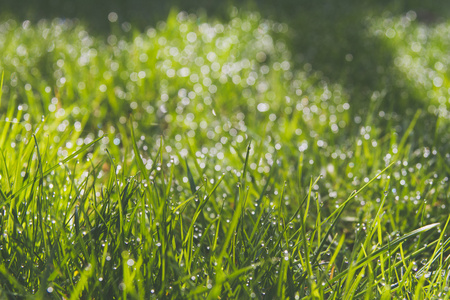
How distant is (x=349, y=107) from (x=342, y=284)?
3.86 feet

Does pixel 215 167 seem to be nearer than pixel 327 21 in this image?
Yes

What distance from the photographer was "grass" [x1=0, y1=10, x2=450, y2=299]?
99 cm

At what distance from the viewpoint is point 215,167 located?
1.64m

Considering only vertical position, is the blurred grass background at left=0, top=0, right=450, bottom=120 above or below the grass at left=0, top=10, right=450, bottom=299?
above

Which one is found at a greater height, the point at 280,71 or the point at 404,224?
the point at 280,71

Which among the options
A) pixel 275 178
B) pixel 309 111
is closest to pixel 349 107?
pixel 309 111

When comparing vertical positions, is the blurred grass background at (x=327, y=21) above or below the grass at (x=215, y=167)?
above

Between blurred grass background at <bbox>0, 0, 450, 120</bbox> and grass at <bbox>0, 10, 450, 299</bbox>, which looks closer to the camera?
grass at <bbox>0, 10, 450, 299</bbox>

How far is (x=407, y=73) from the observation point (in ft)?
8.01

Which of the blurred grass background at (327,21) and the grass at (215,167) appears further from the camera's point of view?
→ the blurred grass background at (327,21)

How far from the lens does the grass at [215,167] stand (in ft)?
3.24

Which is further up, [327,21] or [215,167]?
[327,21]

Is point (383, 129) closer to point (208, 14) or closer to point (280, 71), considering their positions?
point (280, 71)

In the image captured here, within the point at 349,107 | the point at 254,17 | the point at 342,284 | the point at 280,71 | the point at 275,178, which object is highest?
the point at 254,17
